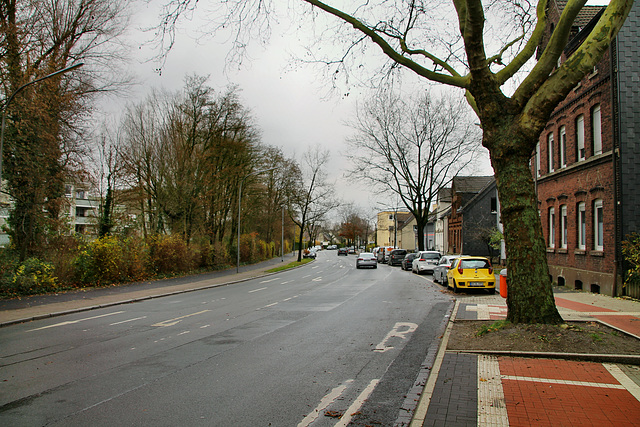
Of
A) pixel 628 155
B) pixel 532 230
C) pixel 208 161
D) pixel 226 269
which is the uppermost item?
pixel 208 161

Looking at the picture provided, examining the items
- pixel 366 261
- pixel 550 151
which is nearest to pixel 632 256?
A: pixel 550 151

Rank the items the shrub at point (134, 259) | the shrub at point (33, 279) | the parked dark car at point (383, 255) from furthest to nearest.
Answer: the parked dark car at point (383, 255), the shrub at point (134, 259), the shrub at point (33, 279)

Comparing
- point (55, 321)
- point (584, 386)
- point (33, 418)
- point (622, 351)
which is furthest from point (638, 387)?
point (55, 321)

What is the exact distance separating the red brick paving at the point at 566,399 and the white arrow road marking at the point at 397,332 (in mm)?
2170

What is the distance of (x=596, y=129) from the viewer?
60.2 ft

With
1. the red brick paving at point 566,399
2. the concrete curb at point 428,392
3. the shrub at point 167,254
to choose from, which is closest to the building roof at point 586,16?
the concrete curb at point 428,392

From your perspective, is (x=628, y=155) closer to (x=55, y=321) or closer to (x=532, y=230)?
(x=532, y=230)

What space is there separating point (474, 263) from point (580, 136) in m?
7.04

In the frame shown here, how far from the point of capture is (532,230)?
8.18m

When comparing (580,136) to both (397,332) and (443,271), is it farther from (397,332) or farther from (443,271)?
(397,332)

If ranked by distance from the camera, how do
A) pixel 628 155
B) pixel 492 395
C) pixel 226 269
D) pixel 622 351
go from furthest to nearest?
pixel 226 269 < pixel 628 155 < pixel 622 351 < pixel 492 395

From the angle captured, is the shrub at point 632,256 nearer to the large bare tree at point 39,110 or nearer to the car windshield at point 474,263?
the car windshield at point 474,263

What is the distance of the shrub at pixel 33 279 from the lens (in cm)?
1573

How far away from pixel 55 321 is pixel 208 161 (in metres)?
23.3
